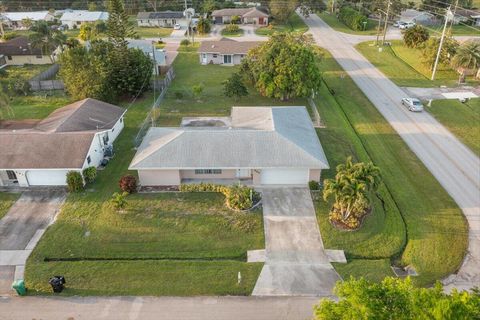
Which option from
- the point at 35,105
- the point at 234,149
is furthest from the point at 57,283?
the point at 35,105

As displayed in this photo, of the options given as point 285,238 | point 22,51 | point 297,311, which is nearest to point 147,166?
point 285,238

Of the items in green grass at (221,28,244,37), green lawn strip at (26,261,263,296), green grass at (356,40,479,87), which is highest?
green grass at (221,28,244,37)

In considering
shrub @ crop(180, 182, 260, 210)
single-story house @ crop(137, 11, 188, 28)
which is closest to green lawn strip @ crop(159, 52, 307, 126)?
shrub @ crop(180, 182, 260, 210)

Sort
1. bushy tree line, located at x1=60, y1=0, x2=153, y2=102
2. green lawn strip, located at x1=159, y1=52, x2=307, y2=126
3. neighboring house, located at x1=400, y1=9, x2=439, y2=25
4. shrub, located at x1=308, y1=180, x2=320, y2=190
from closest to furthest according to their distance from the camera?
shrub, located at x1=308, y1=180, x2=320, y2=190
bushy tree line, located at x1=60, y1=0, x2=153, y2=102
green lawn strip, located at x1=159, y1=52, x2=307, y2=126
neighboring house, located at x1=400, y1=9, x2=439, y2=25

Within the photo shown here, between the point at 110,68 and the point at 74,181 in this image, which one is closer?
the point at 74,181

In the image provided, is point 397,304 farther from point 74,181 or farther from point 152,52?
point 152,52

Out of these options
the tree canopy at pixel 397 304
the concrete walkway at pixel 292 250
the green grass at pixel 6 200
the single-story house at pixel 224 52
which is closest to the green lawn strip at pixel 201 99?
the single-story house at pixel 224 52

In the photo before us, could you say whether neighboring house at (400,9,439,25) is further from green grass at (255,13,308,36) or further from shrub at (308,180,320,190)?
shrub at (308,180,320,190)
